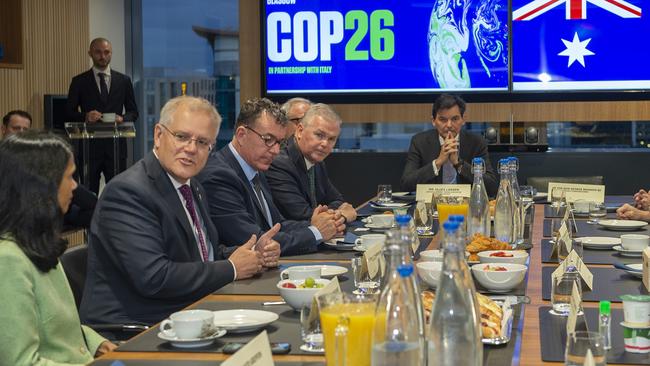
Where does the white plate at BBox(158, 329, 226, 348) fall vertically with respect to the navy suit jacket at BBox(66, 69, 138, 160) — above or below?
below

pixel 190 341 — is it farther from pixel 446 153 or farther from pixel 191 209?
pixel 446 153

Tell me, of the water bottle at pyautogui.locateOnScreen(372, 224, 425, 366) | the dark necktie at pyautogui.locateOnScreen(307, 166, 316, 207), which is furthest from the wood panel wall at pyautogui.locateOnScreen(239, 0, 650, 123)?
the water bottle at pyautogui.locateOnScreen(372, 224, 425, 366)

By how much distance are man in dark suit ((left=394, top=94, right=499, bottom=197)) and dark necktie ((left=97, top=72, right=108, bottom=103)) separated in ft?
11.2

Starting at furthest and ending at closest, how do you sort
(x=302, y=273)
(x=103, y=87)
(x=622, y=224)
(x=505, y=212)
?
1. (x=103, y=87)
2. (x=622, y=224)
3. (x=505, y=212)
4. (x=302, y=273)

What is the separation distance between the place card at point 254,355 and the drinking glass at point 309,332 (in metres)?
0.38

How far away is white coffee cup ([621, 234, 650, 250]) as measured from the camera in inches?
129

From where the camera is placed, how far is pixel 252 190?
3.81m

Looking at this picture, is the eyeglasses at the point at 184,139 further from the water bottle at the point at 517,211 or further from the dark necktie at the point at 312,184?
the dark necktie at the point at 312,184

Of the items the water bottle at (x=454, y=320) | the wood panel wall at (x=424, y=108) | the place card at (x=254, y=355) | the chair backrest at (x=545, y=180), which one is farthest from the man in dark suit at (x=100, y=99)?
the water bottle at (x=454, y=320)

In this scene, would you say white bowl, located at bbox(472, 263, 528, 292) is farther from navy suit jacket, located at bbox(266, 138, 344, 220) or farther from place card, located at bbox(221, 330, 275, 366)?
navy suit jacket, located at bbox(266, 138, 344, 220)

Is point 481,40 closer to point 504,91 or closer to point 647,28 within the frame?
point 504,91

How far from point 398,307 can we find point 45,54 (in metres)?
7.67

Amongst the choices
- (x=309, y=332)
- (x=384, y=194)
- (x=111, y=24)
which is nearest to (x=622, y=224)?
(x=384, y=194)

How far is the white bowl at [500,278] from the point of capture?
2.53m
